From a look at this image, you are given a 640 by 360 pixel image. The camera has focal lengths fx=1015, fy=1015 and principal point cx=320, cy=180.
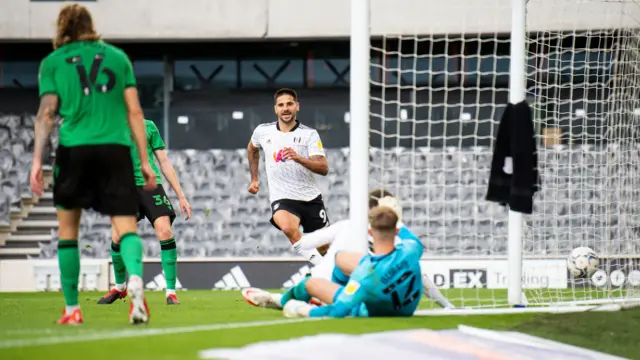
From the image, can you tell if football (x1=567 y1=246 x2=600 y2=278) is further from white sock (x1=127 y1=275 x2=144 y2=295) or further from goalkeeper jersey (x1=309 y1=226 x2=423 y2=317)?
white sock (x1=127 y1=275 x2=144 y2=295)

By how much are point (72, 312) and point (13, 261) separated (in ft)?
34.9

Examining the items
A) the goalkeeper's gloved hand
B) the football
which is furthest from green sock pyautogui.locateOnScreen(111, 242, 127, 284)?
the football

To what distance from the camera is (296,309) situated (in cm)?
636

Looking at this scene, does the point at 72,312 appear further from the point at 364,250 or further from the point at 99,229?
the point at 99,229

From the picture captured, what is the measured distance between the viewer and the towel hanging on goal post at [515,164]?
6500 mm

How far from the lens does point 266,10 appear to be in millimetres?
17641

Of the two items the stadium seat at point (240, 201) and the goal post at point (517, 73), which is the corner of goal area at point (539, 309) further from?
the stadium seat at point (240, 201)

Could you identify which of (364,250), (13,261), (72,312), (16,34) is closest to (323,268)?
(364,250)

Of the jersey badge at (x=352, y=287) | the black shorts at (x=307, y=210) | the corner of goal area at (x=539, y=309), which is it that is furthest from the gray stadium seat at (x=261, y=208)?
the jersey badge at (x=352, y=287)

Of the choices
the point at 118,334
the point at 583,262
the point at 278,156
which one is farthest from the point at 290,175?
the point at 118,334

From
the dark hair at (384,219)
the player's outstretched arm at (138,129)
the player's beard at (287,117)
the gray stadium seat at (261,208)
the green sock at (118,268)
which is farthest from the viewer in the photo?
the gray stadium seat at (261,208)

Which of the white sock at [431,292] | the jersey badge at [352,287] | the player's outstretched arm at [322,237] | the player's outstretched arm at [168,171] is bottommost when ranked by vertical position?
the white sock at [431,292]

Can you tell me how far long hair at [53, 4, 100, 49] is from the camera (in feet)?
17.7

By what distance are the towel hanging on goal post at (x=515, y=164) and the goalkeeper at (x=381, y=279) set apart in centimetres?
81
